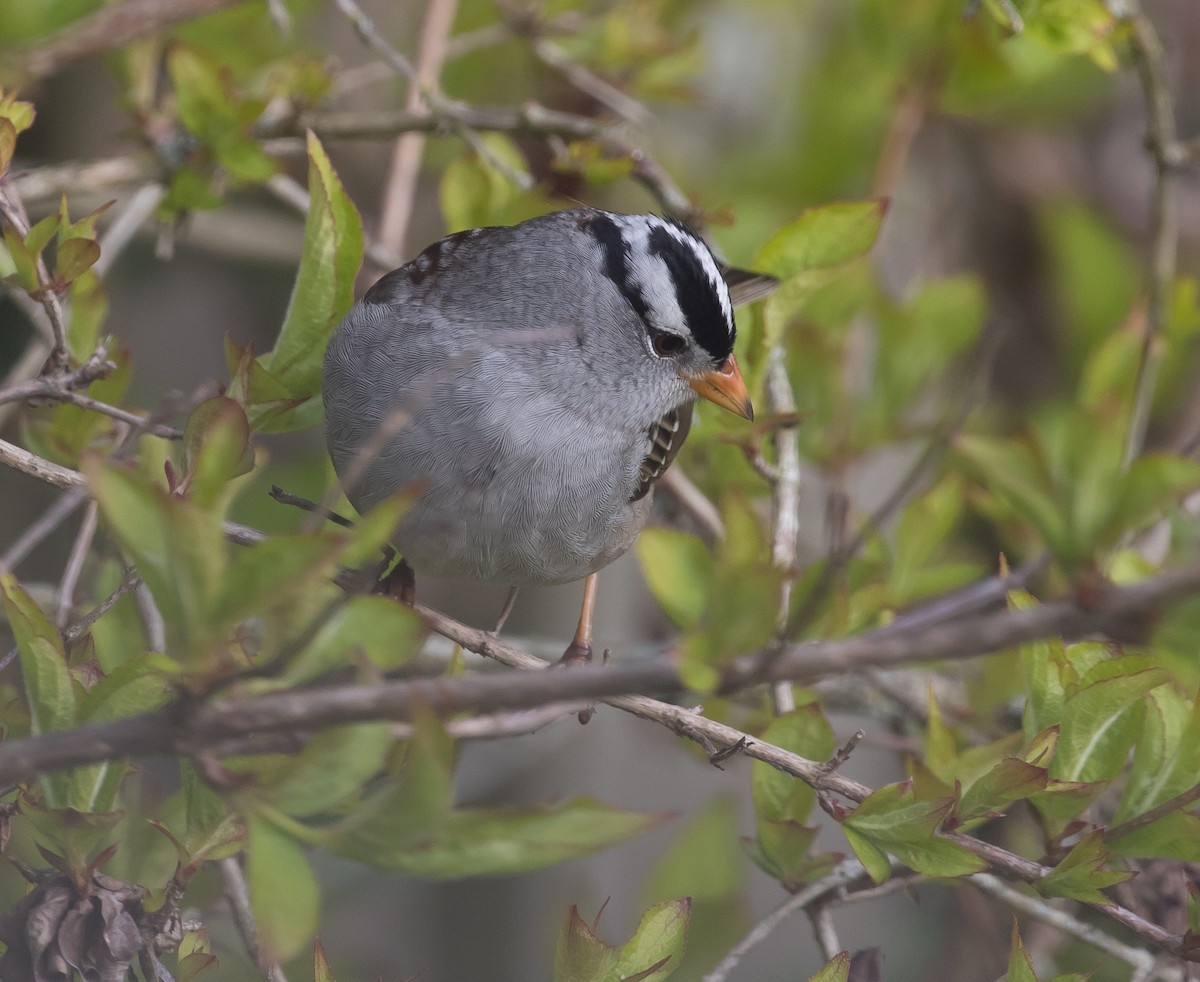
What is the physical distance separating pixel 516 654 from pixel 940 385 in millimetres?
2072

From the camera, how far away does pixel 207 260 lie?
3.42m

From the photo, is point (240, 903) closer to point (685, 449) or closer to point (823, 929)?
point (823, 929)

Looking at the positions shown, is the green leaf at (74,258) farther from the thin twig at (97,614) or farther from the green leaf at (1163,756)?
the green leaf at (1163,756)

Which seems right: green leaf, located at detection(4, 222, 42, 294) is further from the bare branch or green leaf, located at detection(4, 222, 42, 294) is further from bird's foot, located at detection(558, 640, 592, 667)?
bird's foot, located at detection(558, 640, 592, 667)

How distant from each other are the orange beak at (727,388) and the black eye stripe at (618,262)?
0.15 metres

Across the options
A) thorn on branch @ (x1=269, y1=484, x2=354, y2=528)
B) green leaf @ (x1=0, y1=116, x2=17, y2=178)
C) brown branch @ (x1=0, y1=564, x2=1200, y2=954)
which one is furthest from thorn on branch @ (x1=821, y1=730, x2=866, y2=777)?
green leaf @ (x1=0, y1=116, x2=17, y2=178)

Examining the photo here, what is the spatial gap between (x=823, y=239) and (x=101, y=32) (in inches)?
49.5

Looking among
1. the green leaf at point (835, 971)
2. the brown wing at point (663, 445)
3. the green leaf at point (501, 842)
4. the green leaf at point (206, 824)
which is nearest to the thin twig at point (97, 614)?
the green leaf at point (206, 824)

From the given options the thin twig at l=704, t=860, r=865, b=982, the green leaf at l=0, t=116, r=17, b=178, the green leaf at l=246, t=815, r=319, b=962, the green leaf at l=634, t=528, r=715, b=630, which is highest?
the green leaf at l=0, t=116, r=17, b=178

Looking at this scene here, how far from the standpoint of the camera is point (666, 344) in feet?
6.68

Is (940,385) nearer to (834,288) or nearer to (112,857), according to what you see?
(834,288)

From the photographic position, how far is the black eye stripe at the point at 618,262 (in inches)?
79.9

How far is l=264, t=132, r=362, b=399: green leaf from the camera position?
157 cm

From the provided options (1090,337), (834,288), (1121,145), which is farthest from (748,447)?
(1121,145)
